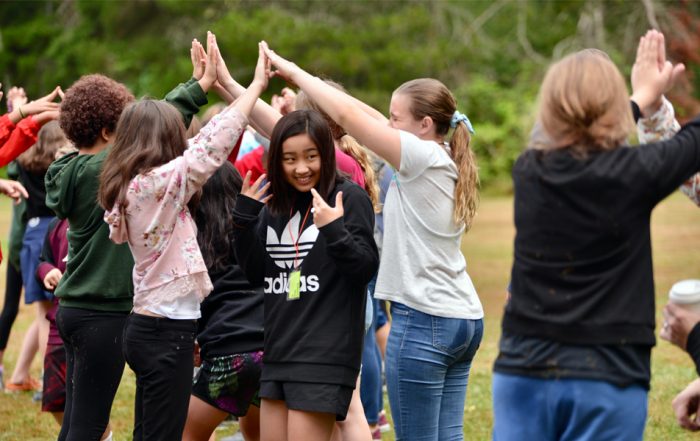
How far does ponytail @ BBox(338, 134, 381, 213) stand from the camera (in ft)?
17.2

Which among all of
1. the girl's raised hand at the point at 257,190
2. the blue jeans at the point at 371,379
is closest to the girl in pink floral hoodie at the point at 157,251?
the girl's raised hand at the point at 257,190

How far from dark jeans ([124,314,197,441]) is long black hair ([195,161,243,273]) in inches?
23.6

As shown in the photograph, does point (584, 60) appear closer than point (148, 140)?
Yes

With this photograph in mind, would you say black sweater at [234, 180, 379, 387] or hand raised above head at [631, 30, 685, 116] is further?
black sweater at [234, 180, 379, 387]

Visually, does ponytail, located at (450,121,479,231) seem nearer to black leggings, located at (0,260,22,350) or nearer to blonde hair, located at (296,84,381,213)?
blonde hair, located at (296,84,381,213)

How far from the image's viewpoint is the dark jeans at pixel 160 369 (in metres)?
4.21

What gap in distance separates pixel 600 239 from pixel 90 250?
8.15 ft

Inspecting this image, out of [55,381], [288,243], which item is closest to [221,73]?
[288,243]

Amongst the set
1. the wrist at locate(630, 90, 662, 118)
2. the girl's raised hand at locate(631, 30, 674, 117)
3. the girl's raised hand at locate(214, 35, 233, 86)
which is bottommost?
the wrist at locate(630, 90, 662, 118)

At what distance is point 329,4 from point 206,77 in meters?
22.7

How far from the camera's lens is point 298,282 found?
160 inches

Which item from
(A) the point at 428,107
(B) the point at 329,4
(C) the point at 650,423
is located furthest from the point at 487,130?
(A) the point at 428,107

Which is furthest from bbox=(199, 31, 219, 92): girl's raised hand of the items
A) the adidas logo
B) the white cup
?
the white cup

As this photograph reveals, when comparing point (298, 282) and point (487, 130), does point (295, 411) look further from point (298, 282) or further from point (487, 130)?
point (487, 130)
